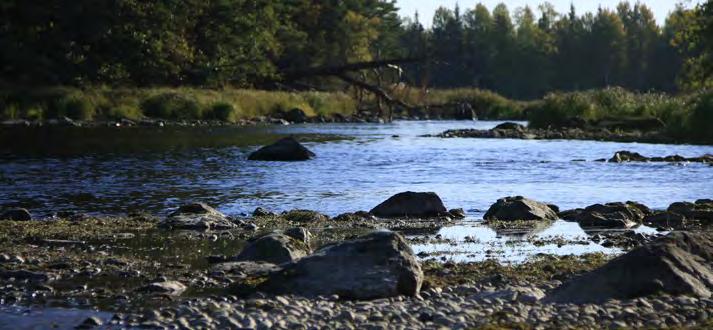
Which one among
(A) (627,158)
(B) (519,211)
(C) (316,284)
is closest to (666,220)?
(B) (519,211)

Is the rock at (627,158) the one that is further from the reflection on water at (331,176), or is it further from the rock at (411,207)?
the rock at (411,207)

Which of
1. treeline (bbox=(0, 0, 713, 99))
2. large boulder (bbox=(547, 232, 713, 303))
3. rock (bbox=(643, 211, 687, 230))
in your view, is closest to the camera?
large boulder (bbox=(547, 232, 713, 303))

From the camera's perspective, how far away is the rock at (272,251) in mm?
15609

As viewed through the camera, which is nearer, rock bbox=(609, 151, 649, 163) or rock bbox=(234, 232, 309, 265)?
rock bbox=(234, 232, 309, 265)

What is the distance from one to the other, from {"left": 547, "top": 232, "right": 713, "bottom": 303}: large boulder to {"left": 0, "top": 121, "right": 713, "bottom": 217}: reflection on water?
11105 mm

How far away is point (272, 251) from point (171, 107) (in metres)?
57.4

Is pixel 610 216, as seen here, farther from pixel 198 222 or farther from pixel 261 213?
pixel 198 222

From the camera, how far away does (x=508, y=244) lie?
18.4m

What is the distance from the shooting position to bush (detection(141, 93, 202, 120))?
2805 inches

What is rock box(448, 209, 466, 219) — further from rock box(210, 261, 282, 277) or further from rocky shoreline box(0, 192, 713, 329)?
rock box(210, 261, 282, 277)

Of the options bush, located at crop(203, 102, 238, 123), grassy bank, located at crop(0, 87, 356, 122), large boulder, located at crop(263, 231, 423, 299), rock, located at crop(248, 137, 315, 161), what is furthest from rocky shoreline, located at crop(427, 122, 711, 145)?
large boulder, located at crop(263, 231, 423, 299)

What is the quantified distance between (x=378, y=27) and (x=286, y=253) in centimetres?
11993

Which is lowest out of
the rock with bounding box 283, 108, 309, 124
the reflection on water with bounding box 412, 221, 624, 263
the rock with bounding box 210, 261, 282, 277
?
the rock with bounding box 283, 108, 309, 124

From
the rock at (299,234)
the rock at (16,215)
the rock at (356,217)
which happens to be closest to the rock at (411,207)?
the rock at (356,217)
